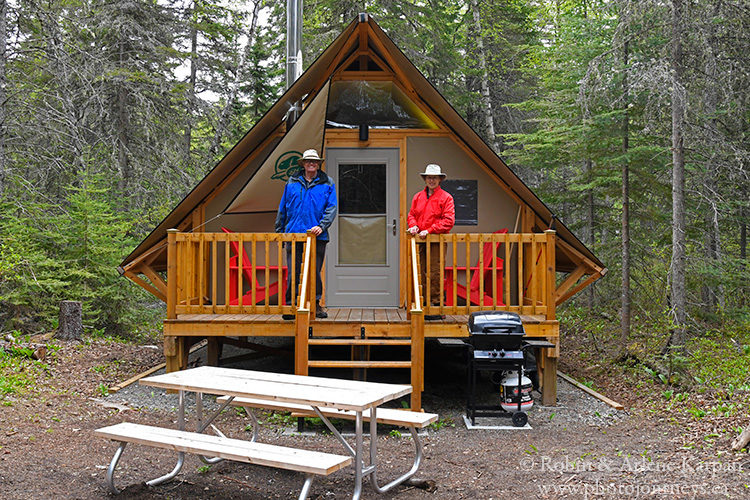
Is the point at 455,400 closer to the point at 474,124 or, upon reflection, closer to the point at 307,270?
the point at 307,270

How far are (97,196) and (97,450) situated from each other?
22.8ft

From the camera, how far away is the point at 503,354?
5.98m

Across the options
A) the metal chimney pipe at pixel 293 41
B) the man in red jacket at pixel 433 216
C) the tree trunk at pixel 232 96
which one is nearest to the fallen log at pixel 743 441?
the man in red jacket at pixel 433 216

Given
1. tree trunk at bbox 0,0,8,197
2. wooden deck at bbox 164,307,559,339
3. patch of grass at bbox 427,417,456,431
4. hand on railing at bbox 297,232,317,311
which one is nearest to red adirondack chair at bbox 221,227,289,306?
wooden deck at bbox 164,307,559,339

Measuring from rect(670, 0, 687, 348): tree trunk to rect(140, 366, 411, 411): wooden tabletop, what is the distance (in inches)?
188

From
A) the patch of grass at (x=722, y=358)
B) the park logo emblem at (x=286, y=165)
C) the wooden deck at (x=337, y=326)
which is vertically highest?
the park logo emblem at (x=286, y=165)

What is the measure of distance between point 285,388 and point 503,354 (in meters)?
2.50

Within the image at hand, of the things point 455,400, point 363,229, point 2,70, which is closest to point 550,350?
point 455,400

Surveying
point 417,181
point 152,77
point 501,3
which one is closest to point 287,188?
point 417,181

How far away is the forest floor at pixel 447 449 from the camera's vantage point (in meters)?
4.27

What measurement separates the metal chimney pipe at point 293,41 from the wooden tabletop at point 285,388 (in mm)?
5551

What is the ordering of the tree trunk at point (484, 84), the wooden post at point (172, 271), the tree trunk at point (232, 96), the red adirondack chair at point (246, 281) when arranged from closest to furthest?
the wooden post at point (172, 271) < the red adirondack chair at point (246, 281) < the tree trunk at point (232, 96) < the tree trunk at point (484, 84)

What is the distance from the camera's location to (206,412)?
21.6ft

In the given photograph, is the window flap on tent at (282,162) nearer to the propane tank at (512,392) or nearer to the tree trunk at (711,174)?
the propane tank at (512,392)
